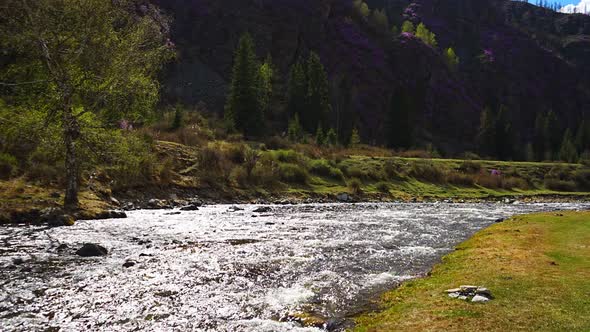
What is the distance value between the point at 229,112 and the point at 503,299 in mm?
73124

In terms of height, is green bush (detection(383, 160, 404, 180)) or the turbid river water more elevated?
the turbid river water

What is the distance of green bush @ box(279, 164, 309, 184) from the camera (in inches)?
2131

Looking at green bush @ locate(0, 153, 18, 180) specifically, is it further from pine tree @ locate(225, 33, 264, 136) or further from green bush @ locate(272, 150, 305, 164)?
pine tree @ locate(225, 33, 264, 136)

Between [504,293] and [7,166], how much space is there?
33.1m

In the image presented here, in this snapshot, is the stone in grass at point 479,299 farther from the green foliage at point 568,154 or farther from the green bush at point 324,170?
the green foliage at point 568,154

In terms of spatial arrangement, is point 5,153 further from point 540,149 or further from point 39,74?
point 540,149

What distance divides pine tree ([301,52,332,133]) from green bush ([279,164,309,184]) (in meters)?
44.3

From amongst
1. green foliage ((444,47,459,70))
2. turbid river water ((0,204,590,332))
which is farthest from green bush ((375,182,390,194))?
green foliage ((444,47,459,70))

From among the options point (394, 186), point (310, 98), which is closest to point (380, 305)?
point (394, 186)

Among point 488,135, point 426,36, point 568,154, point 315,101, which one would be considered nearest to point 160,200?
point 315,101

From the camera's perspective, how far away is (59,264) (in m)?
16.9

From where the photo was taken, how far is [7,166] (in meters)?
31.9

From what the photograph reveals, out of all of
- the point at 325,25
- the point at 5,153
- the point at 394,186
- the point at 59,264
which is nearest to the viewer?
the point at 59,264

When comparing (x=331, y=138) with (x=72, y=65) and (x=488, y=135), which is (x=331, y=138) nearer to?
(x=488, y=135)
